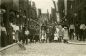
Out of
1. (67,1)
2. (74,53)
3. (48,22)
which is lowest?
(74,53)

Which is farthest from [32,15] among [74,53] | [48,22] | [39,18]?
[74,53]

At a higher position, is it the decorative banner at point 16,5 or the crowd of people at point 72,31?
the decorative banner at point 16,5

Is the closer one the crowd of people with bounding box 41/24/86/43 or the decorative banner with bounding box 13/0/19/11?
the decorative banner with bounding box 13/0/19/11

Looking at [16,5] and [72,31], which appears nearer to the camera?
[16,5]

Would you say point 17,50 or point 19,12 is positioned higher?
point 19,12

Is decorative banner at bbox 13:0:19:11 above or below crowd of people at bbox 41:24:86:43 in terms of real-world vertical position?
above

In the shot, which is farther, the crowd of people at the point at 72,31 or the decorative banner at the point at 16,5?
the crowd of people at the point at 72,31

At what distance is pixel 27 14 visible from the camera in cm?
638

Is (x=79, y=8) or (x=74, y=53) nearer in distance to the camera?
(x=79, y=8)

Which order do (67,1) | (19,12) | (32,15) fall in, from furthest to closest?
(32,15), (19,12), (67,1)

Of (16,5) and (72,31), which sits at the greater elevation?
(16,5)

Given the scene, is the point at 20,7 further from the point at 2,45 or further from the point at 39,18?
the point at 2,45

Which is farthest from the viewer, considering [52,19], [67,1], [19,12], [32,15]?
[52,19]

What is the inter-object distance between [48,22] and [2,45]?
1453 millimetres
